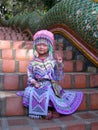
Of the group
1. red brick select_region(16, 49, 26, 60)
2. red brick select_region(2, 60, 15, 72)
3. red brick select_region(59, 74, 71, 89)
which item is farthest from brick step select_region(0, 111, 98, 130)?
red brick select_region(16, 49, 26, 60)

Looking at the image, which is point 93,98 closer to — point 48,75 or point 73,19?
point 48,75

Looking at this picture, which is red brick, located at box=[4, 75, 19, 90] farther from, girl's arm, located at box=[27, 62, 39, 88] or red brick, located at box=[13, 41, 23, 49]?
red brick, located at box=[13, 41, 23, 49]

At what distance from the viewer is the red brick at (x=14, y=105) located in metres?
2.89

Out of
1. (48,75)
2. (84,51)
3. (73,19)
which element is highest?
(73,19)

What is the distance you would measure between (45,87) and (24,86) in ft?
1.65

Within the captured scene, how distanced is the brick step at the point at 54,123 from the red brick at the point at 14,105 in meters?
0.07

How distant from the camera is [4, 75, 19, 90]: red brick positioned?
10.7ft

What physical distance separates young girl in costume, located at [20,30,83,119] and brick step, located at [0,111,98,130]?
0.10 meters

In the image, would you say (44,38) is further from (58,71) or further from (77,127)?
(77,127)

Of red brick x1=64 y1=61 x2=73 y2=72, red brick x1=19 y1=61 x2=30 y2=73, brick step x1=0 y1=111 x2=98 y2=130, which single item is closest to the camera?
brick step x1=0 y1=111 x2=98 y2=130

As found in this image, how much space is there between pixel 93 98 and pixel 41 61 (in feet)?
2.57

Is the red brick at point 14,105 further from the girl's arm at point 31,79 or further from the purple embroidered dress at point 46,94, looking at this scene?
the girl's arm at point 31,79


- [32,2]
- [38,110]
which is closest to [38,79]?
[38,110]

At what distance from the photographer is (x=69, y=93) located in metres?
3.13
